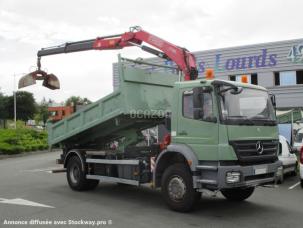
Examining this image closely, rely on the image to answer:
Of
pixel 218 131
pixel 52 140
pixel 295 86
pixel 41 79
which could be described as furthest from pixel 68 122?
pixel 295 86

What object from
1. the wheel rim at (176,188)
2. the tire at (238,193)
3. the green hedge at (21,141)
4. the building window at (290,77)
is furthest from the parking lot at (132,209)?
the building window at (290,77)

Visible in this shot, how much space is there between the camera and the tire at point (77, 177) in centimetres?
1174

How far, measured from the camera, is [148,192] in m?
11.6

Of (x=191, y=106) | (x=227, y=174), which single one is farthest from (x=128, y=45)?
(x=227, y=174)

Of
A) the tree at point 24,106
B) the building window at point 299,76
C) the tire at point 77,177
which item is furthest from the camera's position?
the tree at point 24,106

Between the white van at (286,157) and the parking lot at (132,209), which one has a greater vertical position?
the white van at (286,157)

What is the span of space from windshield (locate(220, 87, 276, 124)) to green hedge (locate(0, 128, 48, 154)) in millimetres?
22327

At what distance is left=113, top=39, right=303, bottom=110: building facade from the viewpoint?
29734 millimetres

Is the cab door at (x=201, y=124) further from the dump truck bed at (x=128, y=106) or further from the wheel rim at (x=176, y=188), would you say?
the dump truck bed at (x=128, y=106)

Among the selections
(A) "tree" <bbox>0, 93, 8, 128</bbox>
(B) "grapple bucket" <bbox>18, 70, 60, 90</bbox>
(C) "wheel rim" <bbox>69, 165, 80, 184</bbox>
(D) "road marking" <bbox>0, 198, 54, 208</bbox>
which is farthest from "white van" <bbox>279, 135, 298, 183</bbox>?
(A) "tree" <bbox>0, 93, 8, 128</bbox>

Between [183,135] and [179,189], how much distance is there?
1.08 meters

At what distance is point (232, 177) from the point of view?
8.18 m

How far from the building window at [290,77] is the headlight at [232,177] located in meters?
23.7

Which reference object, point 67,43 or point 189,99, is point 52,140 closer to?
point 67,43
